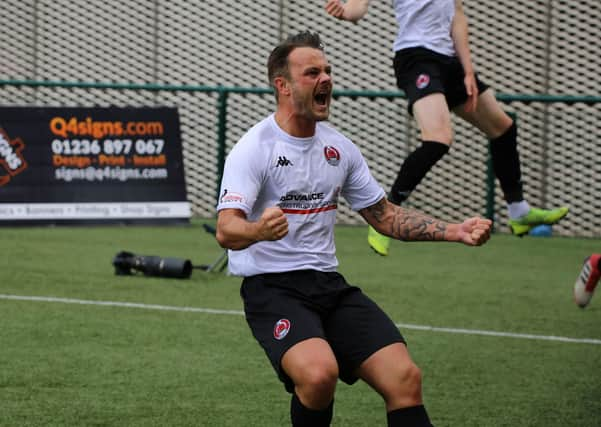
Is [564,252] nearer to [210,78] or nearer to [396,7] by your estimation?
[396,7]

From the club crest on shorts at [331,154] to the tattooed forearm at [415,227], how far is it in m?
0.41

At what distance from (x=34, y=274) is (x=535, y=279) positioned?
12.8 ft

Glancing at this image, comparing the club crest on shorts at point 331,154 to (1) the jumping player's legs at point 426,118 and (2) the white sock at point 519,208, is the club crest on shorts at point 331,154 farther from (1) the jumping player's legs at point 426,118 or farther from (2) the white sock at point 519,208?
(2) the white sock at point 519,208

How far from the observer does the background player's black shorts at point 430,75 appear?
24.5ft

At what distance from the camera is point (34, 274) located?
355 inches

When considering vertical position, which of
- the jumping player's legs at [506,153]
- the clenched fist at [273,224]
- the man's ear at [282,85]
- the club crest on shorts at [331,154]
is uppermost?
the man's ear at [282,85]

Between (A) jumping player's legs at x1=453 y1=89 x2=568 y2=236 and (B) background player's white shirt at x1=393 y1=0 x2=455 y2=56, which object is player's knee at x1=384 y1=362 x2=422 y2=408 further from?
(B) background player's white shirt at x1=393 y1=0 x2=455 y2=56

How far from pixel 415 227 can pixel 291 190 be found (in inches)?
23.9

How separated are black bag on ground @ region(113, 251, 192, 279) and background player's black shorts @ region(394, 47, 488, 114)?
7.38 feet

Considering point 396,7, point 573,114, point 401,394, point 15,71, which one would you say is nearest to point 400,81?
point 396,7

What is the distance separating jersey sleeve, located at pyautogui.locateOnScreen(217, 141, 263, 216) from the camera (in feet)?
13.6

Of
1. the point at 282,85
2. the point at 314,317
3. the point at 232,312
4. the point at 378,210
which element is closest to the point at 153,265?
the point at 232,312

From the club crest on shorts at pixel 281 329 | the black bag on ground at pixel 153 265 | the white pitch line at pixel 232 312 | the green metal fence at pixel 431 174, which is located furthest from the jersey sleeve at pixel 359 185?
the green metal fence at pixel 431 174

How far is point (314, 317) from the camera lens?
4270mm
